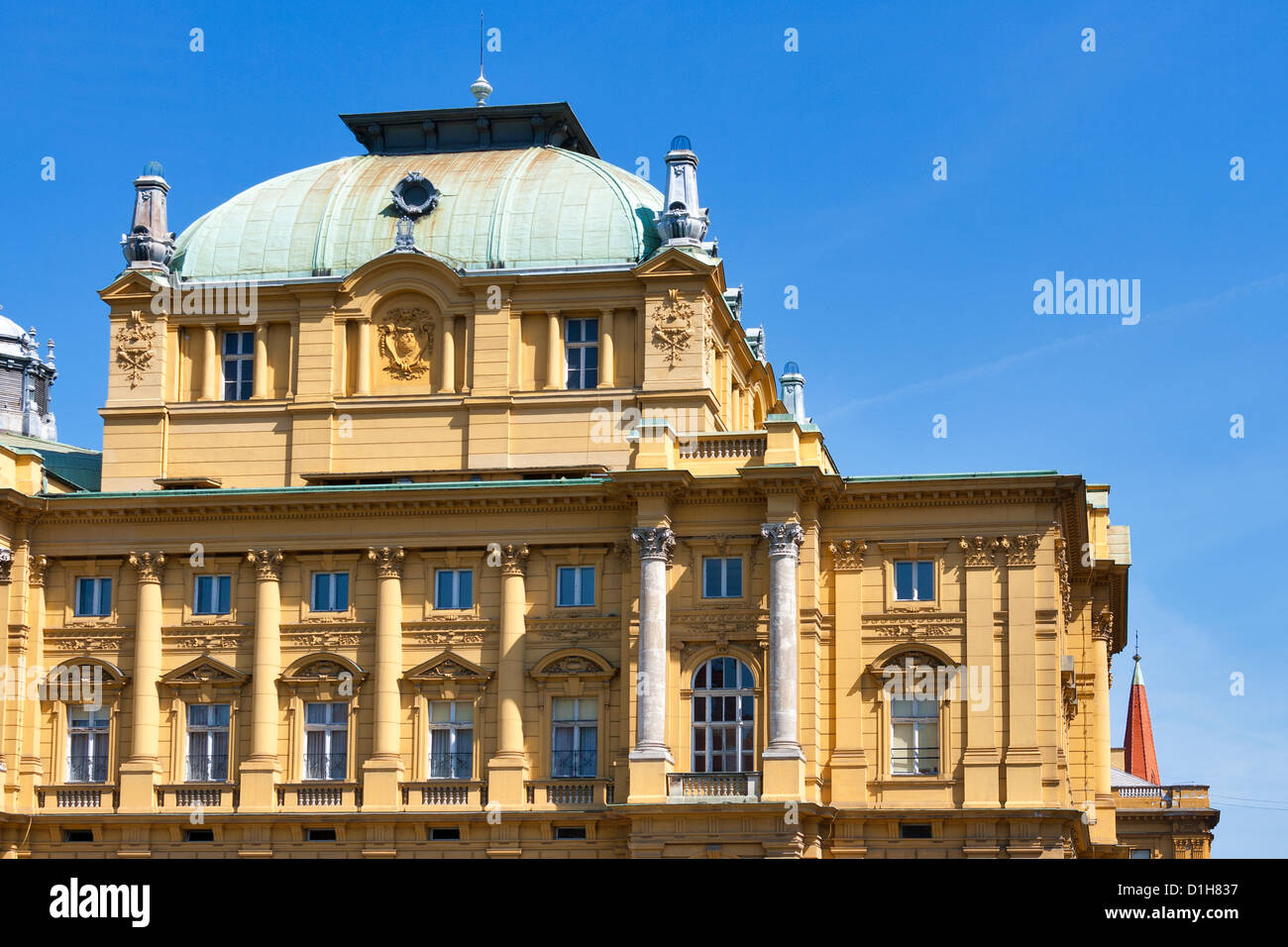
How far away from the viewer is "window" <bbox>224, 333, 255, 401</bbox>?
78125 mm

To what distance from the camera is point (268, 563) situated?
72.9 m

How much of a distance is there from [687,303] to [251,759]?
2029 centimetres

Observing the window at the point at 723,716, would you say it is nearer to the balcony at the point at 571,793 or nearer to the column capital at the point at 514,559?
the balcony at the point at 571,793

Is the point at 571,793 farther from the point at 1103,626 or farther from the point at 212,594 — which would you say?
the point at 1103,626

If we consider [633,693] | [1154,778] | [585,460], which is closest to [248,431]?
[585,460]

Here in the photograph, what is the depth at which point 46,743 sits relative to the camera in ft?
240

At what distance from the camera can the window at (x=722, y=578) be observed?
7062 cm

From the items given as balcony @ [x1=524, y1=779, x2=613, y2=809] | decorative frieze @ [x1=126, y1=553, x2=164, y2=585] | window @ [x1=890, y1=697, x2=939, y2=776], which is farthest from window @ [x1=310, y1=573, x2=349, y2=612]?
window @ [x1=890, y1=697, x2=939, y2=776]

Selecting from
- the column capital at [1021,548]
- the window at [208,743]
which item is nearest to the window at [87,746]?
the window at [208,743]

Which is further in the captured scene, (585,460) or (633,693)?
(585,460)

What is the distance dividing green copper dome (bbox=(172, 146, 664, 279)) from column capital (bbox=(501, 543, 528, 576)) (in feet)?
34.5
